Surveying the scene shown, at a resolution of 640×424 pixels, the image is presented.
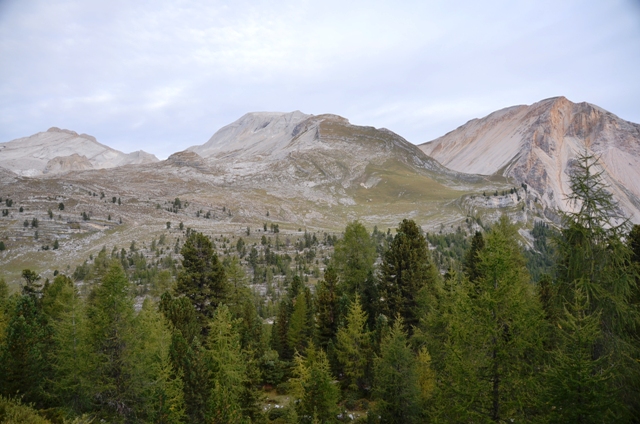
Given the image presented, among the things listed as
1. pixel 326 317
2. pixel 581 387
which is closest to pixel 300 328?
pixel 326 317

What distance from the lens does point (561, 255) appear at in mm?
17141

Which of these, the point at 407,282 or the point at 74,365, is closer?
the point at 74,365

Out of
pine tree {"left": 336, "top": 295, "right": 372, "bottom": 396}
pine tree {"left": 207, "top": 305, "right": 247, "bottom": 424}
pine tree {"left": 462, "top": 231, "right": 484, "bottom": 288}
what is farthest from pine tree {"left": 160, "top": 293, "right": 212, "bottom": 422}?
pine tree {"left": 462, "top": 231, "right": 484, "bottom": 288}

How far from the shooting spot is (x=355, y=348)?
31766 mm

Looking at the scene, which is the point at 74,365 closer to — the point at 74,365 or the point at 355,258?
the point at 74,365

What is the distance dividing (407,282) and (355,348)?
8450 millimetres

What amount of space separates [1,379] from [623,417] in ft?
114

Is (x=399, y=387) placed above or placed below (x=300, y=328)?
above

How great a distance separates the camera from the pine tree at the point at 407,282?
3528 centimetres

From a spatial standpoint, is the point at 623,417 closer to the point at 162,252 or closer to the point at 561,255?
the point at 561,255

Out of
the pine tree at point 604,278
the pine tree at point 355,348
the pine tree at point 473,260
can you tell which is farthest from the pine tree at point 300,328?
the pine tree at point 604,278

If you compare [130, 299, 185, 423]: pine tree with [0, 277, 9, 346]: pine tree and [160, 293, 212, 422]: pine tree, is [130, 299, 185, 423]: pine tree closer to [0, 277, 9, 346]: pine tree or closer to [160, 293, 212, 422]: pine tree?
[160, 293, 212, 422]: pine tree

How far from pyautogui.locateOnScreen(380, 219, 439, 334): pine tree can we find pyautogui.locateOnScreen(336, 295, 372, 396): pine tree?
4.76 metres

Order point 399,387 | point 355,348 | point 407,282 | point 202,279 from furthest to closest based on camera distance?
1. point 202,279
2. point 407,282
3. point 355,348
4. point 399,387
